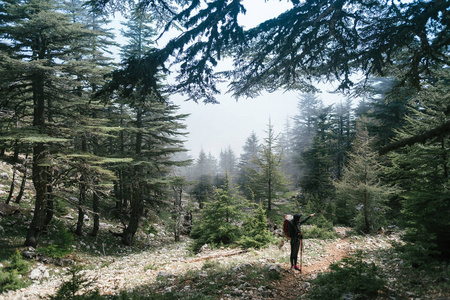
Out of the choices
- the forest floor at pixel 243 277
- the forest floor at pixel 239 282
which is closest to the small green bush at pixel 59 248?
the forest floor at pixel 243 277

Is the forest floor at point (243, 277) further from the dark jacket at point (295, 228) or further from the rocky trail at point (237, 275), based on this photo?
the dark jacket at point (295, 228)

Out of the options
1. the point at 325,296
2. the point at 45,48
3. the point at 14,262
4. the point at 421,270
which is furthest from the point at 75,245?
the point at 421,270

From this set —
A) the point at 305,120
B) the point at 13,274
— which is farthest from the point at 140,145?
the point at 305,120

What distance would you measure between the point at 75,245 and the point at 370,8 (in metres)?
19.3

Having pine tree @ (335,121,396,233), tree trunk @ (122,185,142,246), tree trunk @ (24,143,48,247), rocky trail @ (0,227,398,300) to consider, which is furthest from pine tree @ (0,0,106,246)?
pine tree @ (335,121,396,233)

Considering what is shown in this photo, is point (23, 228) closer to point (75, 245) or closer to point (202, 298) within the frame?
point (75, 245)

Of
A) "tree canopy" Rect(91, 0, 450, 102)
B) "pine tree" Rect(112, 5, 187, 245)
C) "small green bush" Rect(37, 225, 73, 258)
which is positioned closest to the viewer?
"tree canopy" Rect(91, 0, 450, 102)

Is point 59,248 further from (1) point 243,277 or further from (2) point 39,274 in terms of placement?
(1) point 243,277

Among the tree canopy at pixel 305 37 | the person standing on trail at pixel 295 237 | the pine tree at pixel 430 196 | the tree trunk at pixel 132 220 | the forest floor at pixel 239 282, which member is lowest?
the tree trunk at pixel 132 220

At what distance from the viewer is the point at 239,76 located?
605 centimetres

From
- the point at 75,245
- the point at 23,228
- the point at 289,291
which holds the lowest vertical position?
the point at 75,245

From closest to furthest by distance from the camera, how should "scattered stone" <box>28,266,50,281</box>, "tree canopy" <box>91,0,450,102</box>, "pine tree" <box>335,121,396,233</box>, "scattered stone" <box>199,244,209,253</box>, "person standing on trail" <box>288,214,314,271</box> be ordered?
"tree canopy" <box>91,0,450,102</box>, "person standing on trail" <box>288,214,314,271</box>, "scattered stone" <box>28,266,50,281</box>, "scattered stone" <box>199,244,209,253</box>, "pine tree" <box>335,121,396,233</box>

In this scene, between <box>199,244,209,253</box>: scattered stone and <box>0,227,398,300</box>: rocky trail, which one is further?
<box>199,244,209,253</box>: scattered stone

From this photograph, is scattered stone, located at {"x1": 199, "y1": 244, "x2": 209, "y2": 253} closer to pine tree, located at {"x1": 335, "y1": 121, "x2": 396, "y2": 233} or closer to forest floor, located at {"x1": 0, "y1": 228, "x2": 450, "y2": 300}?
forest floor, located at {"x1": 0, "y1": 228, "x2": 450, "y2": 300}
